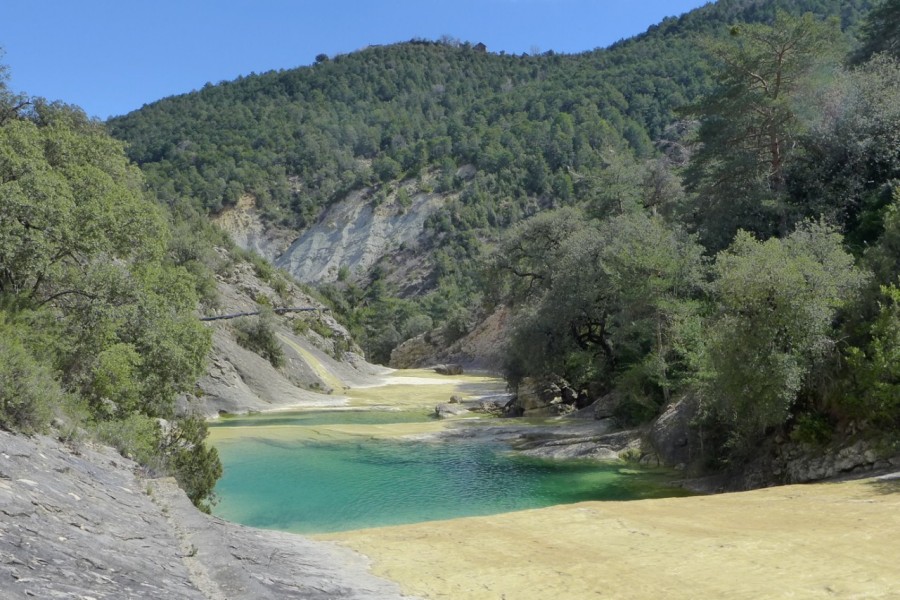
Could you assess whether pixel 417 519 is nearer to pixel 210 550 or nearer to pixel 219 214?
pixel 210 550

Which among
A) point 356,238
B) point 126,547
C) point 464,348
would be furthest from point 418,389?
point 356,238

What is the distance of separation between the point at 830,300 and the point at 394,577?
43.5 feet

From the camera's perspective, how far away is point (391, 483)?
66.1 feet

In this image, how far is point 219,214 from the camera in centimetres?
12400

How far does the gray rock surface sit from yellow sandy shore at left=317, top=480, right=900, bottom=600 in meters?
1.20

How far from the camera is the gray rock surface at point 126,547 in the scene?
5.78 metres

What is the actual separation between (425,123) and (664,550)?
160m

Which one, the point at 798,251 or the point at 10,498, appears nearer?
the point at 10,498

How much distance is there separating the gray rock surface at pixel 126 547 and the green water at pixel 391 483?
Answer: 230 inches

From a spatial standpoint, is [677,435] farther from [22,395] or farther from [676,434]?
[22,395]

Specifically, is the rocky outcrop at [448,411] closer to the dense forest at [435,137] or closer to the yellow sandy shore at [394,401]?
the yellow sandy shore at [394,401]

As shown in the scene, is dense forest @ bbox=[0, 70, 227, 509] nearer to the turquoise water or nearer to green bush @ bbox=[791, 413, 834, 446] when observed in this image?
green bush @ bbox=[791, 413, 834, 446]

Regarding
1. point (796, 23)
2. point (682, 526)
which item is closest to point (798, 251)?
point (682, 526)

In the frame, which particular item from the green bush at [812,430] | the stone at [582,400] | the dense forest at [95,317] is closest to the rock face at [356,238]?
the stone at [582,400]
